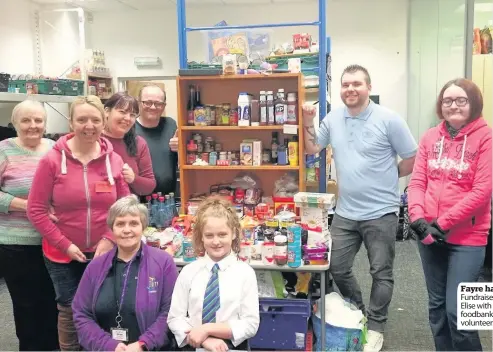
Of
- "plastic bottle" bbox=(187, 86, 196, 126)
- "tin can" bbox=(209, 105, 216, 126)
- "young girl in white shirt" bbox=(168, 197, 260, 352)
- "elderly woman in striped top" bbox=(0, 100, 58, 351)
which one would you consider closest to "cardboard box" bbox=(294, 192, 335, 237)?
"young girl in white shirt" bbox=(168, 197, 260, 352)

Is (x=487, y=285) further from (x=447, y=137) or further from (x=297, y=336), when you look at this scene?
(x=297, y=336)

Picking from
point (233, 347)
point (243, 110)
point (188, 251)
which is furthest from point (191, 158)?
point (233, 347)

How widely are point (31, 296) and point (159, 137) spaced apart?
4.07 ft

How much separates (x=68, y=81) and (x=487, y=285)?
5413 millimetres

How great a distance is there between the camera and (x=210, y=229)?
2037 mm

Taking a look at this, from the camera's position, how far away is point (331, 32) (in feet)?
23.0

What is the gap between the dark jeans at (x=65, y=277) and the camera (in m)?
2.35

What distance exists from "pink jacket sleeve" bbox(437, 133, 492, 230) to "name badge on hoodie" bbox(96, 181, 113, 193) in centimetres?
154

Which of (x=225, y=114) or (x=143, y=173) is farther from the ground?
(x=225, y=114)

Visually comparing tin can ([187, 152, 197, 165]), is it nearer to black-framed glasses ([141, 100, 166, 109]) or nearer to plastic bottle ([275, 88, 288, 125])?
black-framed glasses ([141, 100, 166, 109])

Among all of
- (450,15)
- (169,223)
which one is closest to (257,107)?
(169,223)

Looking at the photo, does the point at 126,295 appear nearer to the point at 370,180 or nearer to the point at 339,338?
the point at 339,338

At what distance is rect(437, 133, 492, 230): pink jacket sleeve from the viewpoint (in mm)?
2080

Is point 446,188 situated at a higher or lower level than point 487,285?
higher
